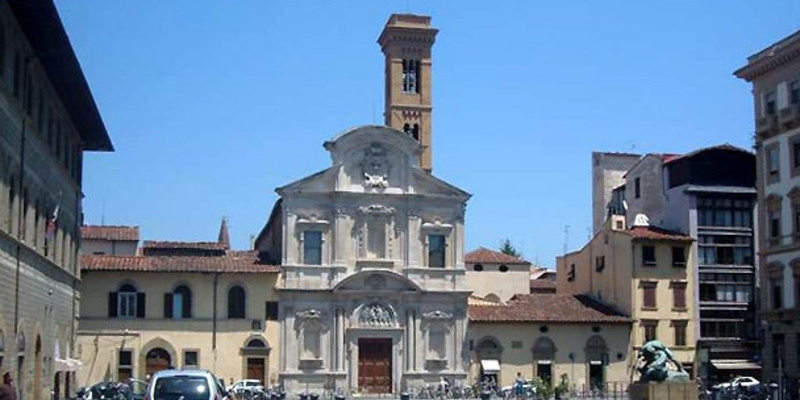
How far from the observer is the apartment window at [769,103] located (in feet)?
178

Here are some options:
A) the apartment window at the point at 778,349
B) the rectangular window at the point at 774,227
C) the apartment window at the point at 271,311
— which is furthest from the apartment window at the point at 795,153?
the apartment window at the point at 271,311

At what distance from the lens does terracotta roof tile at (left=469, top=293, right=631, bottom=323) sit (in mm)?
62656

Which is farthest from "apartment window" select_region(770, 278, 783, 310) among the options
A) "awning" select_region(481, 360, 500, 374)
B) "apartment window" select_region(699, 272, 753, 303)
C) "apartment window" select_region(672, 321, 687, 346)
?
"awning" select_region(481, 360, 500, 374)

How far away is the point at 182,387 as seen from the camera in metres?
24.0

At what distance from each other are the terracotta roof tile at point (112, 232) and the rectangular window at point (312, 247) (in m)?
15.0

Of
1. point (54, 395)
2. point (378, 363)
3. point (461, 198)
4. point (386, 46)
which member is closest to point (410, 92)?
point (386, 46)

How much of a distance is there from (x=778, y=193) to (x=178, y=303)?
96.3 ft

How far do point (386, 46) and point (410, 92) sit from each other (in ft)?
12.1

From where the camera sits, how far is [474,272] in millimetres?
77562

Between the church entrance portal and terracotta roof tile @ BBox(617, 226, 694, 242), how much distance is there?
46.7 feet

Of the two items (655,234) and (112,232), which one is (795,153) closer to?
(655,234)

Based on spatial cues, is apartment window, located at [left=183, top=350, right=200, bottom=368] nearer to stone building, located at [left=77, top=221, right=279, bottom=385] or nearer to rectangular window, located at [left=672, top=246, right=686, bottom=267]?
→ stone building, located at [left=77, top=221, right=279, bottom=385]

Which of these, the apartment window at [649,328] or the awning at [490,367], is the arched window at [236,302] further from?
the apartment window at [649,328]

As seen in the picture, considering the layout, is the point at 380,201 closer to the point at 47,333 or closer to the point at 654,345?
the point at 47,333
